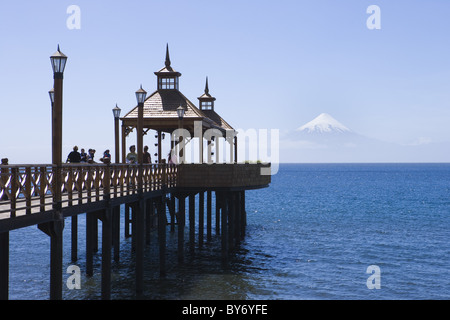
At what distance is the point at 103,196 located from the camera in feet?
46.9

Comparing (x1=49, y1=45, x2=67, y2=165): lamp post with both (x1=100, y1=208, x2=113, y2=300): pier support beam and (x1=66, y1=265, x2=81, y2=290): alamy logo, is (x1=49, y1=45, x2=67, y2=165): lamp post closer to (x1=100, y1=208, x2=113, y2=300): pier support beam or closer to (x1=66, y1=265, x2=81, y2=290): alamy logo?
(x1=100, y1=208, x2=113, y2=300): pier support beam

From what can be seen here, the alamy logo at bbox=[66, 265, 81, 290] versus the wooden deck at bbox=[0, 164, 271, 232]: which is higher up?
the wooden deck at bbox=[0, 164, 271, 232]

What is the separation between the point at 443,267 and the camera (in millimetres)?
24594

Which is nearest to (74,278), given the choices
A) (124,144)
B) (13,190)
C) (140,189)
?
(124,144)

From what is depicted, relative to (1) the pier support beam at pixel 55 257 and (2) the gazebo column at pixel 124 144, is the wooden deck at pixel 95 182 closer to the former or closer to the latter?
(1) the pier support beam at pixel 55 257

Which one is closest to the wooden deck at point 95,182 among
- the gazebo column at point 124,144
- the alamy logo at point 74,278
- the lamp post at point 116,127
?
the lamp post at point 116,127

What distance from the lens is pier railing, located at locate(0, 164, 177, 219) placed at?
1048cm

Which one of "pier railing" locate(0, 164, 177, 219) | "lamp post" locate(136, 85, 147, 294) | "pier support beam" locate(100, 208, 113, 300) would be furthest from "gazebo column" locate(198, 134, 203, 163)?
"pier support beam" locate(100, 208, 113, 300)

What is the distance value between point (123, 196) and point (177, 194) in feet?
22.9
